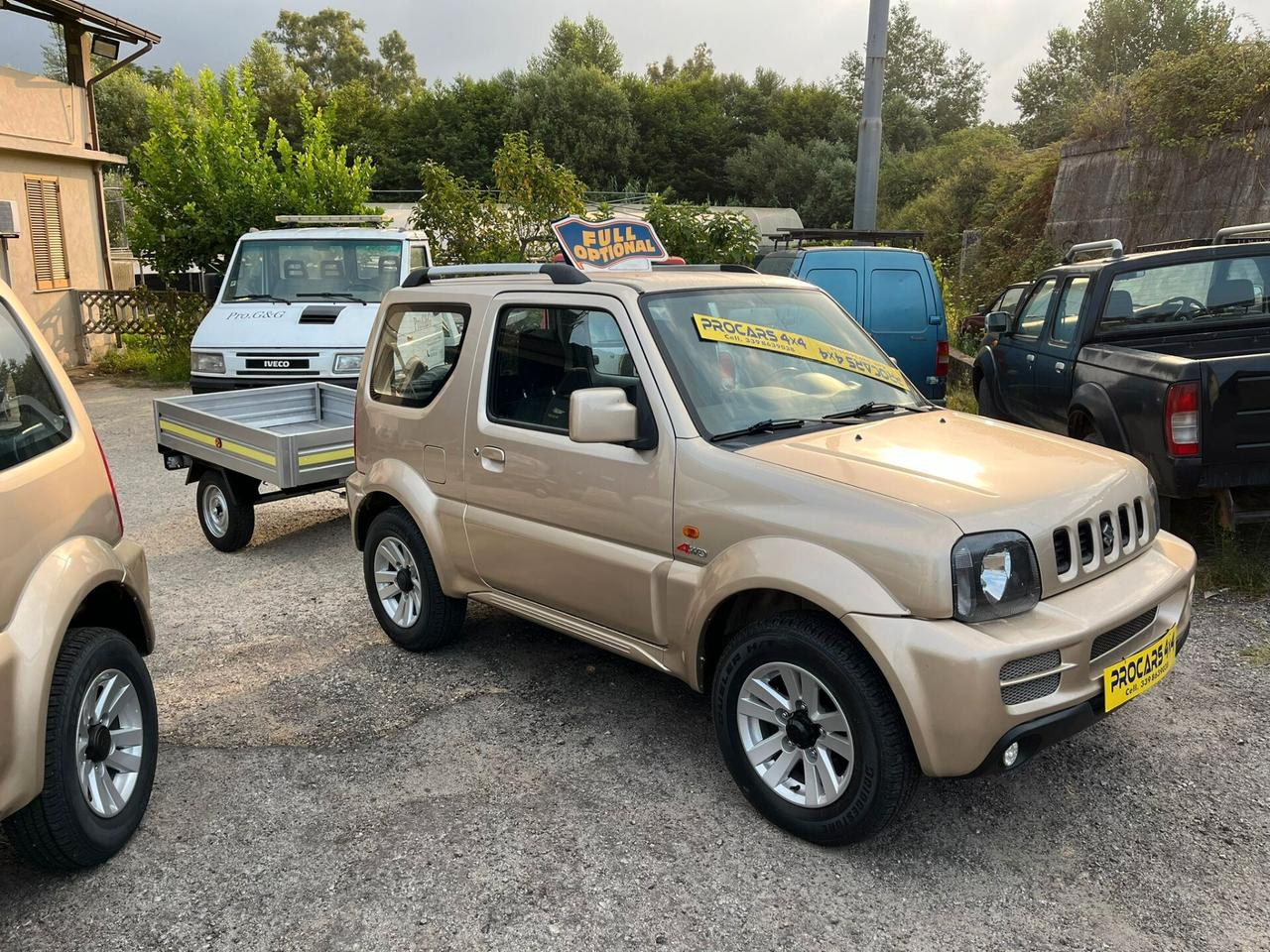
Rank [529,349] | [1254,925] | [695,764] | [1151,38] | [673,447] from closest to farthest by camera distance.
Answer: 1. [1254,925]
2. [673,447]
3. [695,764]
4. [529,349]
5. [1151,38]

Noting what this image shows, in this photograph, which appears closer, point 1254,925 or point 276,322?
point 1254,925

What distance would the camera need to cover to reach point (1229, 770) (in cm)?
376

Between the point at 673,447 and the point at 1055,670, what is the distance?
4.84 ft

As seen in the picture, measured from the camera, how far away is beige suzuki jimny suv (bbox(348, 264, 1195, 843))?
2982 millimetres

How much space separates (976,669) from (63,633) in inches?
107

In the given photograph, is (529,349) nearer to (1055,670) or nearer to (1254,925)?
(1055,670)

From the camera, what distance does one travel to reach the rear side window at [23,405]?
3.09 metres

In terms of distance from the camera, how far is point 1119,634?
3.21 m

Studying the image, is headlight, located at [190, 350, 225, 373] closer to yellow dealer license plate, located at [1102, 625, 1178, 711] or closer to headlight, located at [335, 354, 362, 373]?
headlight, located at [335, 354, 362, 373]

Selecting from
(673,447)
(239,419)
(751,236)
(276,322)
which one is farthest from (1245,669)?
(751,236)

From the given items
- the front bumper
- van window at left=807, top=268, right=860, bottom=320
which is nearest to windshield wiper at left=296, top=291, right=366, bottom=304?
van window at left=807, top=268, right=860, bottom=320

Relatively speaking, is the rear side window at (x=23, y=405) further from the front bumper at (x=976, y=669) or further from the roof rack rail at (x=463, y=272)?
the front bumper at (x=976, y=669)

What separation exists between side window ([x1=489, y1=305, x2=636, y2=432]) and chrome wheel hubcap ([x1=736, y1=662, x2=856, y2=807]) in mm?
1299

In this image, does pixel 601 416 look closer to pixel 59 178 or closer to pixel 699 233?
pixel 699 233
